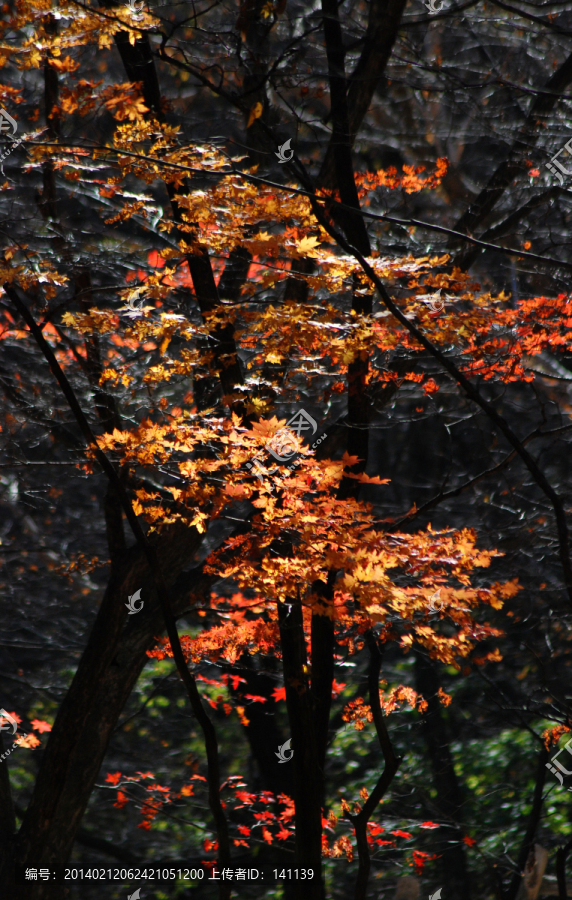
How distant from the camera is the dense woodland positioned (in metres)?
4.63

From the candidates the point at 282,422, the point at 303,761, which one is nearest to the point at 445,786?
the point at 303,761

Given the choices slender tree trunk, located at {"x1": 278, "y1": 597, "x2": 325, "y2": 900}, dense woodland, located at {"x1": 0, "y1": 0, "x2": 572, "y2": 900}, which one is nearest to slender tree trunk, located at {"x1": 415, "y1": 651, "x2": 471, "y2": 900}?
dense woodland, located at {"x1": 0, "y1": 0, "x2": 572, "y2": 900}

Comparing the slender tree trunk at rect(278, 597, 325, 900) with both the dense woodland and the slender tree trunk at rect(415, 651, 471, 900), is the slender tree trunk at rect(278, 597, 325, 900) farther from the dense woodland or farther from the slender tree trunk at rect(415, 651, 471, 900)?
the slender tree trunk at rect(415, 651, 471, 900)

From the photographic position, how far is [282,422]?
425 cm

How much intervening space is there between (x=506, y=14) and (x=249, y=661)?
9358 millimetres

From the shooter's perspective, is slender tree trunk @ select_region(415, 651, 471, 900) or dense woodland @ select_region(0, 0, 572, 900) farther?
slender tree trunk @ select_region(415, 651, 471, 900)

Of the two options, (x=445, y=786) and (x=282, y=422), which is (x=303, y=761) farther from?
(x=445, y=786)

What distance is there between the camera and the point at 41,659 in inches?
502

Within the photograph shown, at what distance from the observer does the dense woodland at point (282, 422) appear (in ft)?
15.2

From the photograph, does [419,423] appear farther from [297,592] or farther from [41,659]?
[297,592]

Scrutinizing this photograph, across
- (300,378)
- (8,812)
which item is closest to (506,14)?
(300,378)

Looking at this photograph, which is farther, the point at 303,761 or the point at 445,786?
the point at 445,786

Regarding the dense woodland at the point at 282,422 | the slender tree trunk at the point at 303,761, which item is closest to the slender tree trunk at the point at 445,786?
the dense woodland at the point at 282,422

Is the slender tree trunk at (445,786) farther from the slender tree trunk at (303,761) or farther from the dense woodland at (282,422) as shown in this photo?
the slender tree trunk at (303,761)
